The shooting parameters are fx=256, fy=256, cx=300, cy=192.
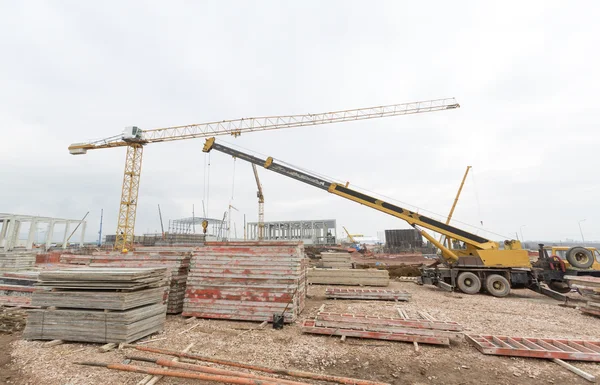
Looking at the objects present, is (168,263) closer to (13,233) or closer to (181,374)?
(181,374)

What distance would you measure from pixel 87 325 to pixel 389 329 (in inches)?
304

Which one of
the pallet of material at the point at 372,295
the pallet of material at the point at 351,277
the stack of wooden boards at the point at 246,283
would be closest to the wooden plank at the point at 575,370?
the pallet of material at the point at 372,295

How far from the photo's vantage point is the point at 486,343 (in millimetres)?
6215

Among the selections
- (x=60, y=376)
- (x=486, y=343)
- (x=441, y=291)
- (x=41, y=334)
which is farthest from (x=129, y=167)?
(x=486, y=343)

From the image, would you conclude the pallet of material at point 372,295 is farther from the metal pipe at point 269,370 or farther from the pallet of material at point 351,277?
the metal pipe at point 269,370

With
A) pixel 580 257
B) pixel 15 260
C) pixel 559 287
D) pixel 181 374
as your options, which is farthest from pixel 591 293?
pixel 15 260

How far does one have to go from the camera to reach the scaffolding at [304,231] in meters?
60.5

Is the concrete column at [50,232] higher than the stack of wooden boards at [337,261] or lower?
higher

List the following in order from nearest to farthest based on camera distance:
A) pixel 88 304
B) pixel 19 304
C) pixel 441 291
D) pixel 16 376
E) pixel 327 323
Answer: pixel 16 376 < pixel 88 304 < pixel 327 323 < pixel 19 304 < pixel 441 291

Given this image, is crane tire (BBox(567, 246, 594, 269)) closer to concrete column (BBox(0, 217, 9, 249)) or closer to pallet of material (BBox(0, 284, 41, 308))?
pallet of material (BBox(0, 284, 41, 308))

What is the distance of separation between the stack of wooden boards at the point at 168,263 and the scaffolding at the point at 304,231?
2022 inches

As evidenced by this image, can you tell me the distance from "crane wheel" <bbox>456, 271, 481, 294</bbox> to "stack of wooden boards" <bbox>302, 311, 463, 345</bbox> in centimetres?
754

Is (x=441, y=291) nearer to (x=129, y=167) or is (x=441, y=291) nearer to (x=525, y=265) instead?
(x=525, y=265)

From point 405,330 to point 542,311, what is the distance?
7.47m
